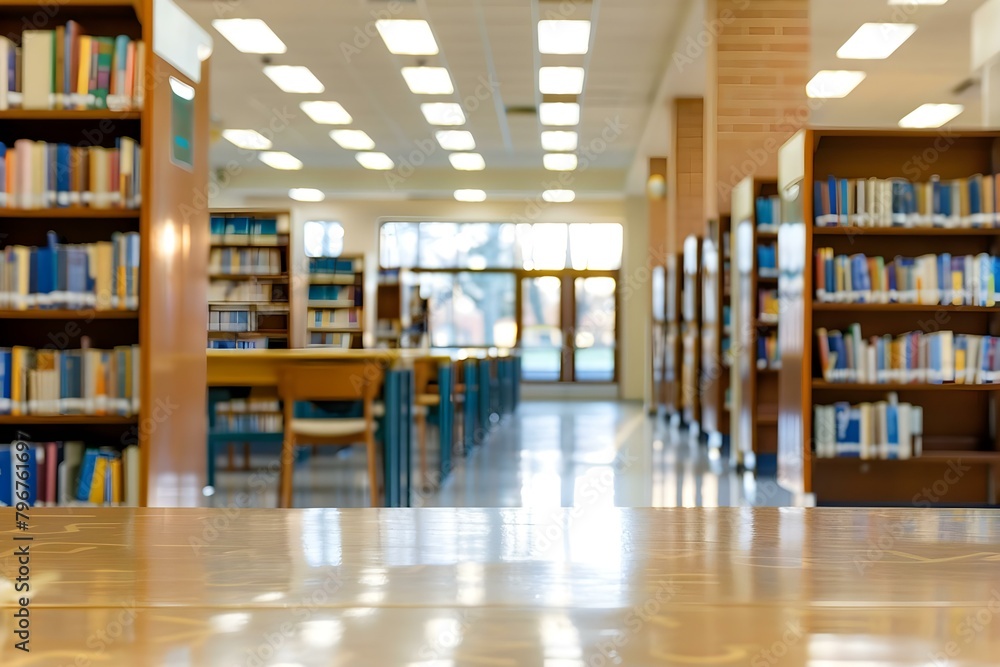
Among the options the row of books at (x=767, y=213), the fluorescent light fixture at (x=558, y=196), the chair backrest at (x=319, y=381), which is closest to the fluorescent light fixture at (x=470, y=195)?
the fluorescent light fixture at (x=558, y=196)

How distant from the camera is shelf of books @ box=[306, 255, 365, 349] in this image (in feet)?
38.5

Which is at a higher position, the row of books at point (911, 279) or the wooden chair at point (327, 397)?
the row of books at point (911, 279)

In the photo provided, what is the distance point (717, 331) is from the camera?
7367mm

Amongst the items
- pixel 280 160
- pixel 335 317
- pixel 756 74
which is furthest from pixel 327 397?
pixel 280 160

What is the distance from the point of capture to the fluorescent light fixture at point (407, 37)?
311 inches

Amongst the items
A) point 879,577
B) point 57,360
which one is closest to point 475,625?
point 879,577

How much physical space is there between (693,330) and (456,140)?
17.8 feet

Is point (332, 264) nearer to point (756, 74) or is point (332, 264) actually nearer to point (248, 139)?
point (248, 139)

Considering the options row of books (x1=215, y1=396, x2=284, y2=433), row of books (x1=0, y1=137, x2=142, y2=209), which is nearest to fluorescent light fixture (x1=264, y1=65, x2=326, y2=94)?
row of books (x1=215, y1=396, x2=284, y2=433)

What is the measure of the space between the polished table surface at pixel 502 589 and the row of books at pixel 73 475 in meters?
2.84

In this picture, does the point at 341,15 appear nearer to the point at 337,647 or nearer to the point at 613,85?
the point at 613,85

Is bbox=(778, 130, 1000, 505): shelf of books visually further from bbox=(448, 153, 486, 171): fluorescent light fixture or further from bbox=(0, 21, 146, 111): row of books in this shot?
bbox=(448, 153, 486, 171): fluorescent light fixture

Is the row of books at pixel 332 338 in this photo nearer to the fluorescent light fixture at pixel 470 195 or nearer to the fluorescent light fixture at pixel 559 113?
the fluorescent light fixture at pixel 559 113

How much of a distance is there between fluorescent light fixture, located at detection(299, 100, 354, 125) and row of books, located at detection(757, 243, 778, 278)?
6227 mm
